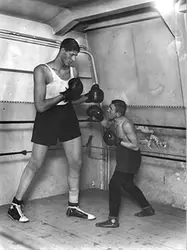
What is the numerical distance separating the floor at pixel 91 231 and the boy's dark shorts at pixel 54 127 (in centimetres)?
68

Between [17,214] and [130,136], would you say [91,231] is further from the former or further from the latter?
[130,136]

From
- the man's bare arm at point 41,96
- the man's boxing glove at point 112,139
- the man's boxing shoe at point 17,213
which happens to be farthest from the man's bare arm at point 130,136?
the man's boxing shoe at point 17,213

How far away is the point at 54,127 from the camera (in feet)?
9.89

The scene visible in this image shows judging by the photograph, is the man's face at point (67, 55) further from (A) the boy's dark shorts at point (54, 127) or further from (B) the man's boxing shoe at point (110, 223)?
(B) the man's boxing shoe at point (110, 223)

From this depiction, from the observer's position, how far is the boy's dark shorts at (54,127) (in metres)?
3.00

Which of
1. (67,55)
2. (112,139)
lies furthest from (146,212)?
(67,55)

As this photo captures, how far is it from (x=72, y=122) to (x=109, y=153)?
1114mm

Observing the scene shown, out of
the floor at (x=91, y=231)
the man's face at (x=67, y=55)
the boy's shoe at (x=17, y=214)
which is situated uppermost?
the man's face at (x=67, y=55)

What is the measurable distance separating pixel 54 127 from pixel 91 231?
0.89 meters

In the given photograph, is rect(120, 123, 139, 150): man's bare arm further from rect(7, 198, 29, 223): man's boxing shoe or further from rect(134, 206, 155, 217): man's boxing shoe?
rect(7, 198, 29, 223): man's boxing shoe

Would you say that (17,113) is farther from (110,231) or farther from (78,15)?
(110,231)

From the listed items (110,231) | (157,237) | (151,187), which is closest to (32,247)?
(110,231)

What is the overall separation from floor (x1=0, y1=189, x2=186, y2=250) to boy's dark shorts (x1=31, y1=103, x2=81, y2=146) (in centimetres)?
68

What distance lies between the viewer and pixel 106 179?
414 cm
